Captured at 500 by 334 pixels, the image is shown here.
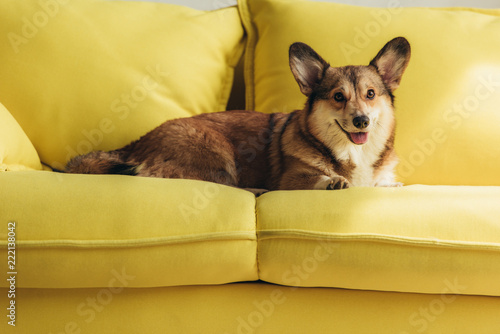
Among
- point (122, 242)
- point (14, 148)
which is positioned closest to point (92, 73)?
point (14, 148)

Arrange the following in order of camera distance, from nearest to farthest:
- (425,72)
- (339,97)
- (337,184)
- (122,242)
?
(122,242) → (337,184) → (339,97) → (425,72)

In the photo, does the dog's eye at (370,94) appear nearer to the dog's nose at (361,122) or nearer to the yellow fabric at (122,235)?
the dog's nose at (361,122)

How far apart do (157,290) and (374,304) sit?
57 centimetres

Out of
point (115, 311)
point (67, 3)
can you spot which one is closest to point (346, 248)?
point (115, 311)

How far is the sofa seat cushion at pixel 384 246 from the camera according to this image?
105 cm

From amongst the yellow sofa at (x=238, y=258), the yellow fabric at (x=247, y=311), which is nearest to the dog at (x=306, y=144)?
the yellow sofa at (x=238, y=258)

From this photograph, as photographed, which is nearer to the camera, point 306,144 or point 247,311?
point 247,311

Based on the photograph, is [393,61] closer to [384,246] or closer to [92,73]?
[384,246]

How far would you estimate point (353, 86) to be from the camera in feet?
4.74

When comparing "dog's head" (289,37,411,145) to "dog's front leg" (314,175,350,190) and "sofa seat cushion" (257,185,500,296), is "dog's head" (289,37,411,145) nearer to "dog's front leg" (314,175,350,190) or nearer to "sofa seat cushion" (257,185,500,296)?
"dog's front leg" (314,175,350,190)

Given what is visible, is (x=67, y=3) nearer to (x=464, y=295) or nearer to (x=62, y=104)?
(x=62, y=104)

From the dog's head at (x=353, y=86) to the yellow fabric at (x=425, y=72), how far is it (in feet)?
0.52

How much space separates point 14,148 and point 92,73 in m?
0.43

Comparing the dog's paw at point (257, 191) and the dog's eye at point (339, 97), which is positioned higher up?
the dog's eye at point (339, 97)
